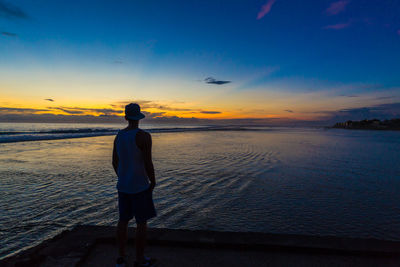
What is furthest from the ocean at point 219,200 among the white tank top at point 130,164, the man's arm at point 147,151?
the man's arm at point 147,151

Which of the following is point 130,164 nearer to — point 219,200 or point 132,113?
point 132,113

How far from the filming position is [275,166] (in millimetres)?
10602

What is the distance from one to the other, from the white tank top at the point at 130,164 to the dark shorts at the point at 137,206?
0.31 ft

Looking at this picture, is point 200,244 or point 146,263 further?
point 200,244

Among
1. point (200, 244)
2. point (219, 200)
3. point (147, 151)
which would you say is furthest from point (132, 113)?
point (219, 200)

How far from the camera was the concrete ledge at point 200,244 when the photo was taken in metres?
3.12

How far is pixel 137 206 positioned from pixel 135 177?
410 mm

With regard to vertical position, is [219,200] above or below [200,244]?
below

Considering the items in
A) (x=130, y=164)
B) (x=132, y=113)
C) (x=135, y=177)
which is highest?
(x=132, y=113)

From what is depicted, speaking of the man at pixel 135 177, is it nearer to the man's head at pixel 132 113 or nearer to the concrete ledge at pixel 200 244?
the man's head at pixel 132 113

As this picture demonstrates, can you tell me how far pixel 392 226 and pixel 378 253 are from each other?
1.77 m

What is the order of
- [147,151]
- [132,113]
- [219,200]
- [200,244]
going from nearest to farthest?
[147,151] → [132,113] → [200,244] → [219,200]

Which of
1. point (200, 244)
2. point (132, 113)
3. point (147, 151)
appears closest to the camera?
point (147, 151)

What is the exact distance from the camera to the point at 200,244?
11.4 feet
